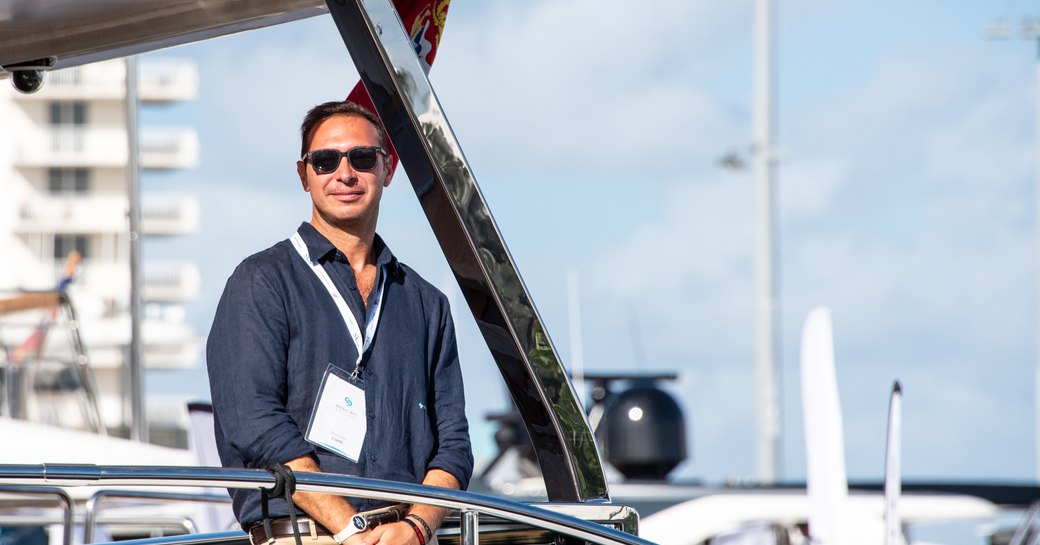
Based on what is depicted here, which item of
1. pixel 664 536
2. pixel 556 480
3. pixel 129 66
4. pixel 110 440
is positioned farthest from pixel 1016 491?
pixel 556 480

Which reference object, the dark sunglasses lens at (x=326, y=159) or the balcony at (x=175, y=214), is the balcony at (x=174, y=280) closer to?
the balcony at (x=175, y=214)

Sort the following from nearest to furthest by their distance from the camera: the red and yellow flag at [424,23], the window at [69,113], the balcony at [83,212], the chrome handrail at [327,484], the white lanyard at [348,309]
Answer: the chrome handrail at [327,484], the white lanyard at [348,309], the red and yellow flag at [424,23], the balcony at [83,212], the window at [69,113]

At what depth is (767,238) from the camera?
1816 cm

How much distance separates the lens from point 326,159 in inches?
129

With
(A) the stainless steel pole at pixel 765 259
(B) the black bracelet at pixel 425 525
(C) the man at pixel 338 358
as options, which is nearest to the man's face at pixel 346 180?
(C) the man at pixel 338 358

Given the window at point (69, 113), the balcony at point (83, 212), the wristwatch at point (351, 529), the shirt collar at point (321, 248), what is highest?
the window at point (69, 113)

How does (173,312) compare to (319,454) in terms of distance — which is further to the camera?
(173,312)

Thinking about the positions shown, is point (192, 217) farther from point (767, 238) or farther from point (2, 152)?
point (2, 152)

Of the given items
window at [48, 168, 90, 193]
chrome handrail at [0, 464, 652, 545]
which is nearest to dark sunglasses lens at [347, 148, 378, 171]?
chrome handrail at [0, 464, 652, 545]

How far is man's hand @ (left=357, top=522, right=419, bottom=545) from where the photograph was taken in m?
3.05

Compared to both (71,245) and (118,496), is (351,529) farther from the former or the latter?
(71,245)

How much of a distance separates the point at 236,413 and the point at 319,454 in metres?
0.20

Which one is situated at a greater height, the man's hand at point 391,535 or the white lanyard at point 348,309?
the white lanyard at point 348,309

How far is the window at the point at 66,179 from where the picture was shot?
218ft
